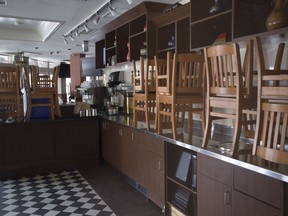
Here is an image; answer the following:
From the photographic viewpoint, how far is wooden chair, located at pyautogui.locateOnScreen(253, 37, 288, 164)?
5.29ft

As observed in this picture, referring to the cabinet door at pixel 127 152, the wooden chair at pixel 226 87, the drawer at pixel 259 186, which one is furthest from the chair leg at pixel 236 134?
the cabinet door at pixel 127 152

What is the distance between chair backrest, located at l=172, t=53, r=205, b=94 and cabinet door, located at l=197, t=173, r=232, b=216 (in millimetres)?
888

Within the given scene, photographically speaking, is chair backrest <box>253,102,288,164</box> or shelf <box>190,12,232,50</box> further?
shelf <box>190,12,232,50</box>

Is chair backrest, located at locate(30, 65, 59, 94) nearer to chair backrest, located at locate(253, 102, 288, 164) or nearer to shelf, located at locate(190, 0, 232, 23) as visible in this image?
shelf, located at locate(190, 0, 232, 23)

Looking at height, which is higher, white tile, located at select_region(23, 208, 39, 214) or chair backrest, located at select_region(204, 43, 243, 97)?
chair backrest, located at select_region(204, 43, 243, 97)

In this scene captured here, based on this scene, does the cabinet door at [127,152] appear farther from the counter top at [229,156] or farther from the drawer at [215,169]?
the drawer at [215,169]

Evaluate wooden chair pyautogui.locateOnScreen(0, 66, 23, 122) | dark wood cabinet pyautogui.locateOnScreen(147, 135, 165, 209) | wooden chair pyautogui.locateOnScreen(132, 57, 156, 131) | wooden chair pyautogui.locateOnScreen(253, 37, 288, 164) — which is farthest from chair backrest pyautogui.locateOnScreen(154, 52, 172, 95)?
wooden chair pyautogui.locateOnScreen(0, 66, 23, 122)

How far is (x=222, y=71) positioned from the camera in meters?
2.10

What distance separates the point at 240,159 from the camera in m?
1.86

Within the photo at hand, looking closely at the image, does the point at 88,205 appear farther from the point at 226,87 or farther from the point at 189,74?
the point at 226,87

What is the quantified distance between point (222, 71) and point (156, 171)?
1.40 metres

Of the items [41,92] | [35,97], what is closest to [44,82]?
[41,92]

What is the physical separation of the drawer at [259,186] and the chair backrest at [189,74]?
1.09m

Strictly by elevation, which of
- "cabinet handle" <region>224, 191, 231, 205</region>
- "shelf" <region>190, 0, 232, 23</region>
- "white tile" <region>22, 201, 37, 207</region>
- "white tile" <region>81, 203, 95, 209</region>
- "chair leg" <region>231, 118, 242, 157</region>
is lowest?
"white tile" <region>22, 201, 37, 207</region>
